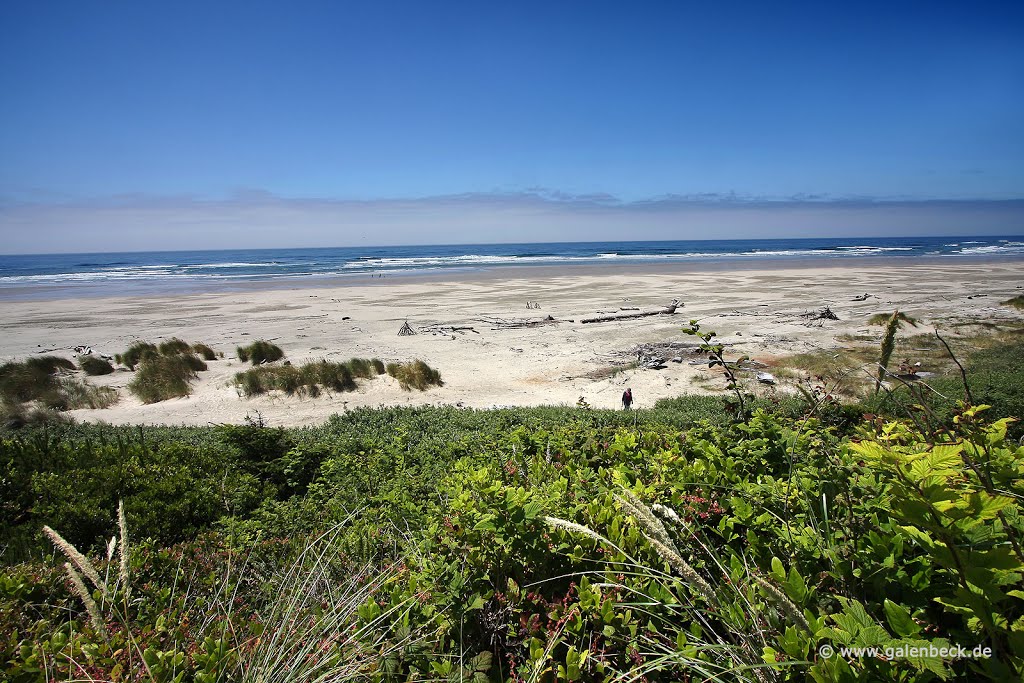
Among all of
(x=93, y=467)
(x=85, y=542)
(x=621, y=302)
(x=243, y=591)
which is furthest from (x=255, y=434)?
(x=621, y=302)

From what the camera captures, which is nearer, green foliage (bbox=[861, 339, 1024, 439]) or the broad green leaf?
the broad green leaf

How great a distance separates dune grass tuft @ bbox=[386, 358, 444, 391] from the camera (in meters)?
14.9

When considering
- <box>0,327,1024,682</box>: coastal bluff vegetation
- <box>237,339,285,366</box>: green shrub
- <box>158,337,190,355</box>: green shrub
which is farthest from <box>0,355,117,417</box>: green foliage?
<box>0,327,1024,682</box>: coastal bluff vegetation

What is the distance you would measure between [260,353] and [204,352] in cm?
232

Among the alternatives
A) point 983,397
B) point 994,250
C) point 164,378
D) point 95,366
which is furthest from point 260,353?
point 994,250

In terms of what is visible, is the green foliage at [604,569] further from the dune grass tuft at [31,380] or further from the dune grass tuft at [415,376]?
the dune grass tuft at [31,380]

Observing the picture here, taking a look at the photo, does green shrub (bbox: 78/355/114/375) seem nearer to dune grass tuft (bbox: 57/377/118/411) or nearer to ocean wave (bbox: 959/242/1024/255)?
dune grass tuft (bbox: 57/377/118/411)

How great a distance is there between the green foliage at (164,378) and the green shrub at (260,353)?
1527 mm

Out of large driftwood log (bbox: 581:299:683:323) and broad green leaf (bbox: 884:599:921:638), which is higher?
broad green leaf (bbox: 884:599:921:638)

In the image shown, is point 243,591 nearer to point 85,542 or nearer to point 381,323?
point 85,542

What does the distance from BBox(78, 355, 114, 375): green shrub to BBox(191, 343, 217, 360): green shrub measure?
8.50 feet

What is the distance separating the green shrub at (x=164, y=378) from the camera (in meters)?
14.6

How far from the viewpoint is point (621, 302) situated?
1266 inches

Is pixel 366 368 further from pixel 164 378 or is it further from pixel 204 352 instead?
pixel 204 352
